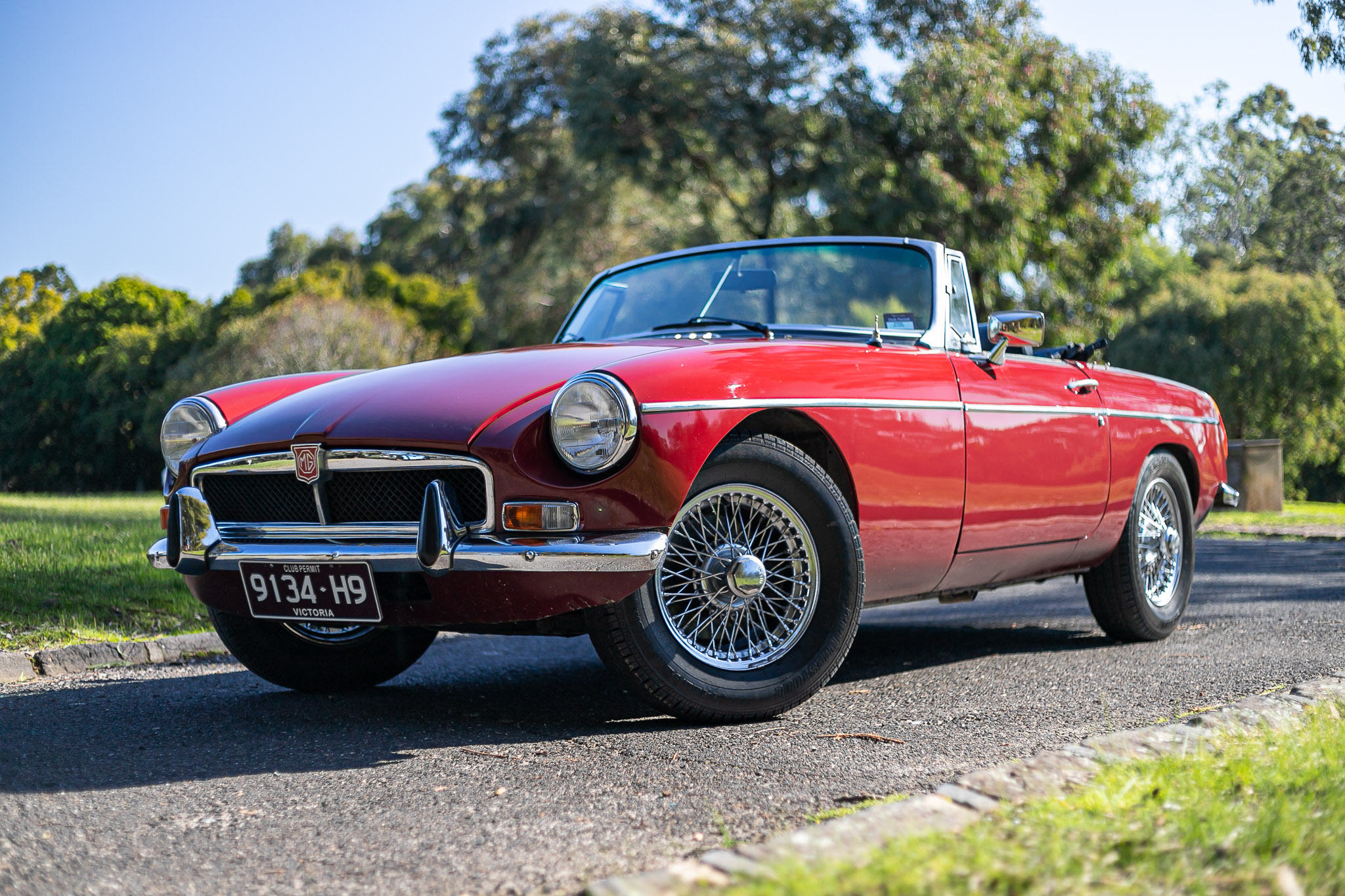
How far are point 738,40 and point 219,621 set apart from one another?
20.0 metres

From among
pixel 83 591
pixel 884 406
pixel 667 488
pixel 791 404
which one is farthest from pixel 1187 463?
pixel 83 591

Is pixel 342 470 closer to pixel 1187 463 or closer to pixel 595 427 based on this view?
pixel 595 427

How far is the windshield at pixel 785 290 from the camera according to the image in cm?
471

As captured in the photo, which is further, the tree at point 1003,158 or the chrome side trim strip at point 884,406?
the tree at point 1003,158

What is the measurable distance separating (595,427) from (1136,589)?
10.0 ft

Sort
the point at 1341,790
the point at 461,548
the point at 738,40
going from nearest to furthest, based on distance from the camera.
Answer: the point at 1341,790, the point at 461,548, the point at 738,40

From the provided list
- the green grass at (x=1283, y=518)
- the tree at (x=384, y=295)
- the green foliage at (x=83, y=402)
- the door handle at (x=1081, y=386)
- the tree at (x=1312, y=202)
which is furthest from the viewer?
the tree at (x=384, y=295)

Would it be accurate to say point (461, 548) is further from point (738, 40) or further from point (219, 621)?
point (738, 40)

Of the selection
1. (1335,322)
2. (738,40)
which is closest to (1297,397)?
(1335,322)

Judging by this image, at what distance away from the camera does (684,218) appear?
100ft

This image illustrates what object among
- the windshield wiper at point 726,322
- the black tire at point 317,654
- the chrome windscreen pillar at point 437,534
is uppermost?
the windshield wiper at point 726,322

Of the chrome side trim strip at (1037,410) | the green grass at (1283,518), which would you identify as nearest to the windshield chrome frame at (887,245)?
the chrome side trim strip at (1037,410)

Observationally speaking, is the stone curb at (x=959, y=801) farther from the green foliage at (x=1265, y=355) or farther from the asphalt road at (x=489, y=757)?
the green foliage at (x=1265, y=355)

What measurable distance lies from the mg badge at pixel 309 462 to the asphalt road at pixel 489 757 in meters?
0.75
